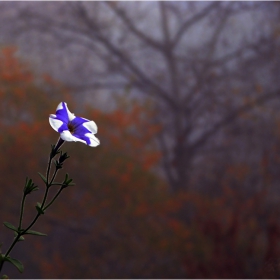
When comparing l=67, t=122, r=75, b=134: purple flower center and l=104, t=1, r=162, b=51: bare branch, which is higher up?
l=104, t=1, r=162, b=51: bare branch

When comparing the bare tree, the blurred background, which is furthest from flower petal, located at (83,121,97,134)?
the bare tree

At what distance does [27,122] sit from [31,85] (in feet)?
0.47

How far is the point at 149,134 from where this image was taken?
1.76 m

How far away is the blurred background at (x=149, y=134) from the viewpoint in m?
1.68

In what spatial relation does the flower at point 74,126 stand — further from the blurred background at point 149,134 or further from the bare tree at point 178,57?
the bare tree at point 178,57

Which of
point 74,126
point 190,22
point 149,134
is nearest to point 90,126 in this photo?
point 74,126

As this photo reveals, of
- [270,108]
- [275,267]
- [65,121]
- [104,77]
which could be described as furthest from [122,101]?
[65,121]

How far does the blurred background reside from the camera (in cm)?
168

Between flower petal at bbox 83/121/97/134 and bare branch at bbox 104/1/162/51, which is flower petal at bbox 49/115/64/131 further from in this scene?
bare branch at bbox 104/1/162/51

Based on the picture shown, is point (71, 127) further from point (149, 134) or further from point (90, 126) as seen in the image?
point (149, 134)

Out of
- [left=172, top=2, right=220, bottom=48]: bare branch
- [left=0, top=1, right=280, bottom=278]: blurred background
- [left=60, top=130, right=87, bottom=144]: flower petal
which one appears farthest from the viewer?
[left=172, top=2, right=220, bottom=48]: bare branch

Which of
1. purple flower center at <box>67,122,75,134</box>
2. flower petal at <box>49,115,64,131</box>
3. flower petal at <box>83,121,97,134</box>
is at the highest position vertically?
flower petal at <box>83,121,97,134</box>

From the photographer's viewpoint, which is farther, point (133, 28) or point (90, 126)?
point (133, 28)

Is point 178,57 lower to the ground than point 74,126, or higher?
higher
